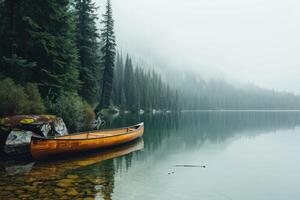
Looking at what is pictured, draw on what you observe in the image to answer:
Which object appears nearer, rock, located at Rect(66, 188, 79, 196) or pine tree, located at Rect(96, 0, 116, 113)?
rock, located at Rect(66, 188, 79, 196)

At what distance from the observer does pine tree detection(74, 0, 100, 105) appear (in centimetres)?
3142

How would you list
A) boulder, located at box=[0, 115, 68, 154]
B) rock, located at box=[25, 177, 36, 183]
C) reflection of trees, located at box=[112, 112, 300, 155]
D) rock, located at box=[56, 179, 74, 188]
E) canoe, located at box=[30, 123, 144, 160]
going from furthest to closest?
reflection of trees, located at box=[112, 112, 300, 155] < boulder, located at box=[0, 115, 68, 154] < canoe, located at box=[30, 123, 144, 160] < rock, located at box=[25, 177, 36, 183] < rock, located at box=[56, 179, 74, 188]

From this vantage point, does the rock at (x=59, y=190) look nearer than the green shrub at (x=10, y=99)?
Yes

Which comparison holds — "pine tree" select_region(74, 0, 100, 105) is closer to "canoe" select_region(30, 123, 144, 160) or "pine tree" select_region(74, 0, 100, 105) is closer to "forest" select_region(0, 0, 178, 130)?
"forest" select_region(0, 0, 178, 130)

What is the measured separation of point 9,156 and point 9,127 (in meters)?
1.65

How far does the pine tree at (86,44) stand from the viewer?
3142 centimetres

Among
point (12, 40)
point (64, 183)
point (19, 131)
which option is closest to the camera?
point (64, 183)

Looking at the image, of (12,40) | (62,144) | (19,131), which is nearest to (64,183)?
(62,144)

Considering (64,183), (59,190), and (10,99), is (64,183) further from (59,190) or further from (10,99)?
(10,99)

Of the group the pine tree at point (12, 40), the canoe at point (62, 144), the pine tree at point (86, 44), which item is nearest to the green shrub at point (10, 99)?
the pine tree at point (12, 40)

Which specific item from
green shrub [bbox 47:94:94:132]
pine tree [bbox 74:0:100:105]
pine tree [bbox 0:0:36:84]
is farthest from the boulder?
pine tree [bbox 74:0:100:105]

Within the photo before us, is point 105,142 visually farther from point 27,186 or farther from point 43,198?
point 43,198

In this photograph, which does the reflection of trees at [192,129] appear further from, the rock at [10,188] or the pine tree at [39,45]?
the rock at [10,188]

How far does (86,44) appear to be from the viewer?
32094 mm
